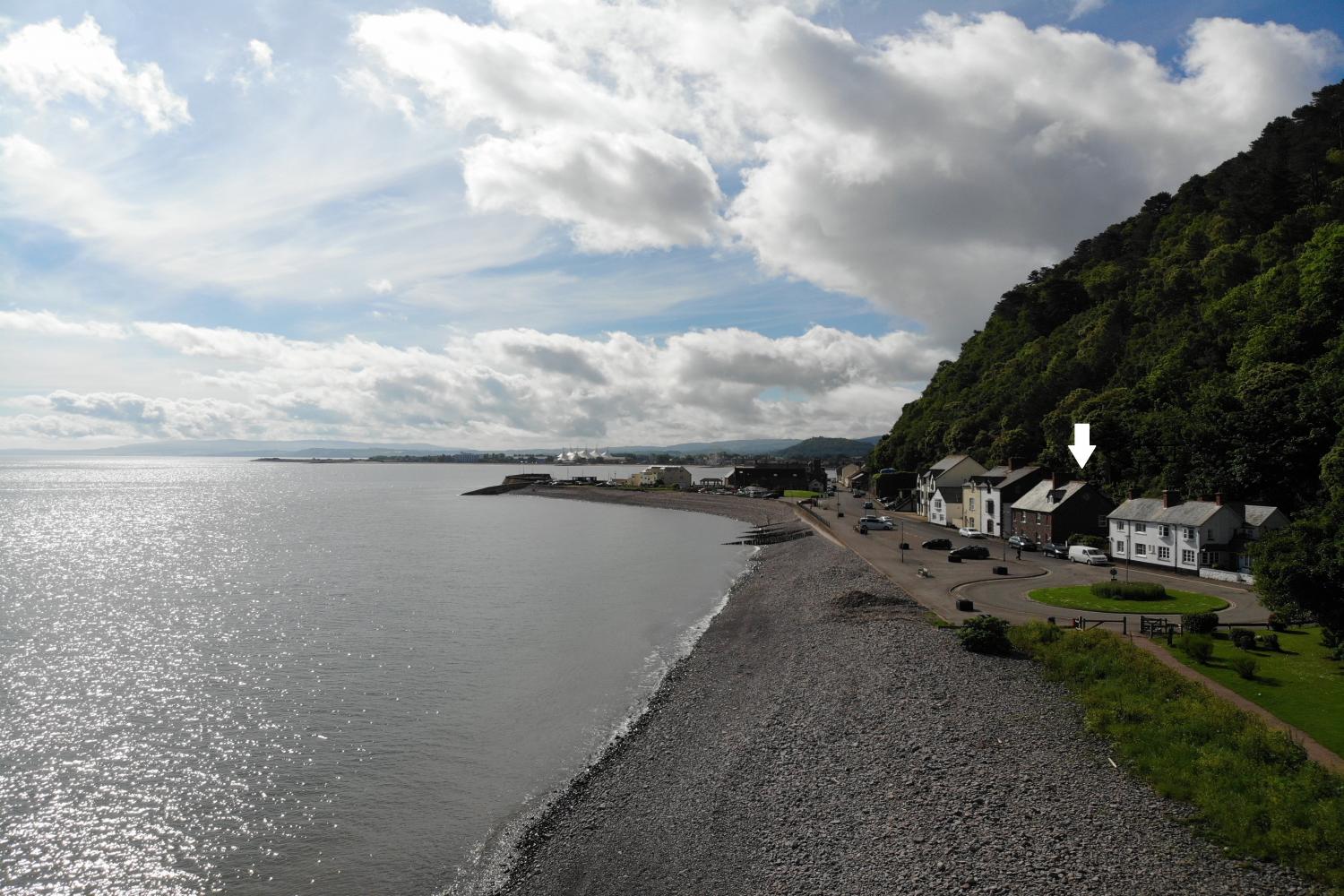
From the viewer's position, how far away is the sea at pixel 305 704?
21.0m

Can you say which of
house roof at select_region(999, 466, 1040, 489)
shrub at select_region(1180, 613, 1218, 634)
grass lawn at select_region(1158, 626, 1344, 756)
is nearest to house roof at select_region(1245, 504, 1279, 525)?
grass lawn at select_region(1158, 626, 1344, 756)

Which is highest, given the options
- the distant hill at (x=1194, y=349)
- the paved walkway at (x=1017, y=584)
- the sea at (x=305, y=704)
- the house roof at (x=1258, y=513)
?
the distant hill at (x=1194, y=349)

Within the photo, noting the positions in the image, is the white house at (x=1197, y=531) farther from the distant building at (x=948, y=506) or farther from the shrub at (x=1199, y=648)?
the distant building at (x=948, y=506)

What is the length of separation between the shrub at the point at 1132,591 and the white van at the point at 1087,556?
12.4m

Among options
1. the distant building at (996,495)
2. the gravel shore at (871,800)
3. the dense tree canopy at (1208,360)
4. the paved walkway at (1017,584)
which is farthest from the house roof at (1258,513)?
the gravel shore at (871,800)

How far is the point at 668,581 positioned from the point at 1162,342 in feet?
206

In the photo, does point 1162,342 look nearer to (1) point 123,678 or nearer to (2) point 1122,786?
(2) point 1122,786

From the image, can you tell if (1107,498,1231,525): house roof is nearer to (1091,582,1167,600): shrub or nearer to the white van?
the white van

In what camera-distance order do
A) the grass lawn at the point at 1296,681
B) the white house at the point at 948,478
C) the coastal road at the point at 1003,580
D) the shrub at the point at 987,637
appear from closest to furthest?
the grass lawn at the point at 1296,681
the shrub at the point at 987,637
the coastal road at the point at 1003,580
the white house at the point at 948,478

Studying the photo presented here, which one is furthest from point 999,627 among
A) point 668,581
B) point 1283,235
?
point 1283,235

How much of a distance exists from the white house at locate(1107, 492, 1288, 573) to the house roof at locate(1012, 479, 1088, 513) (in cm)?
863

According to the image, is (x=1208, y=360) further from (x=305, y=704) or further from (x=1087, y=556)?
(x=305, y=704)

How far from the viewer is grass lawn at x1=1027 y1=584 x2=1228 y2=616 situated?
126 ft

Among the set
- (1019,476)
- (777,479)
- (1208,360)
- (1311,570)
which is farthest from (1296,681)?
(777,479)
